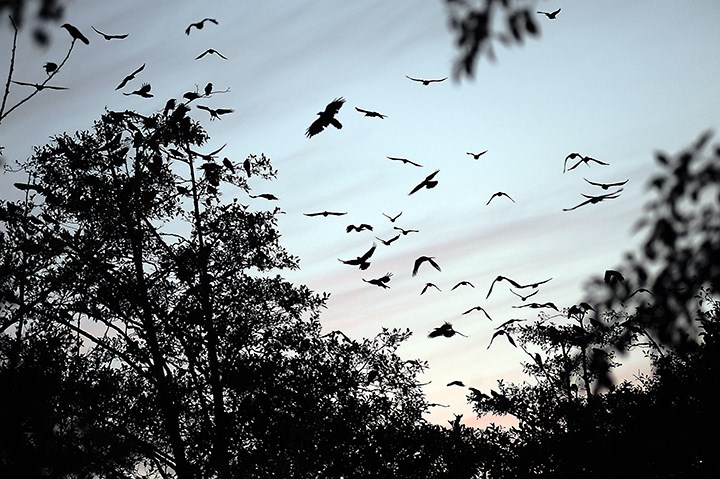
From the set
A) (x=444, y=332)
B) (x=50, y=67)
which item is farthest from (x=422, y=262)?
(x=50, y=67)

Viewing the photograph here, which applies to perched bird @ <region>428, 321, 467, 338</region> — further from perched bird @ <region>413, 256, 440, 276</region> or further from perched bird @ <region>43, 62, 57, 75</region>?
perched bird @ <region>43, 62, 57, 75</region>

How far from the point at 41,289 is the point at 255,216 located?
23.0 feet

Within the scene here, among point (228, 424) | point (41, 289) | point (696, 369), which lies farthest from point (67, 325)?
point (696, 369)

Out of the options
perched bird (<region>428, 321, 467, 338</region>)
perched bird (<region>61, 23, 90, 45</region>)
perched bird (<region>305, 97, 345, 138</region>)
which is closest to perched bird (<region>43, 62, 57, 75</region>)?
perched bird (<region>61, 23, 90, 45</region>)

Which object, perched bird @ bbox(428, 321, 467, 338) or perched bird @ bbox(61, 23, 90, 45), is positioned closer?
perched bird @ bbox(61, 23, 90, 45)

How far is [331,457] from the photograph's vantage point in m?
22.7

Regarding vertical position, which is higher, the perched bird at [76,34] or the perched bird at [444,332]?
the perched bird at [76,34]

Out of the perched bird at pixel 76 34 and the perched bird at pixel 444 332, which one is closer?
the perched bird at pixel 76 34

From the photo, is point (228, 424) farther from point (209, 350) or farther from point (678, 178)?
point (678, 178)

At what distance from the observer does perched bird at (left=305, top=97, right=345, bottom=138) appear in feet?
36.3

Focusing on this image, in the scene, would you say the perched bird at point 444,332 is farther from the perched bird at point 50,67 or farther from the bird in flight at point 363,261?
the perched bird at point 50,67

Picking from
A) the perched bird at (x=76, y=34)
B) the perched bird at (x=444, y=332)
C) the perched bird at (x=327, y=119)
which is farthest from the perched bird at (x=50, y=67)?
the perched bird at (x=444, y=332)

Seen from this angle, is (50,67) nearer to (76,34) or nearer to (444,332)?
(76,34)

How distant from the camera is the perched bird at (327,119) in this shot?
36.3ft
